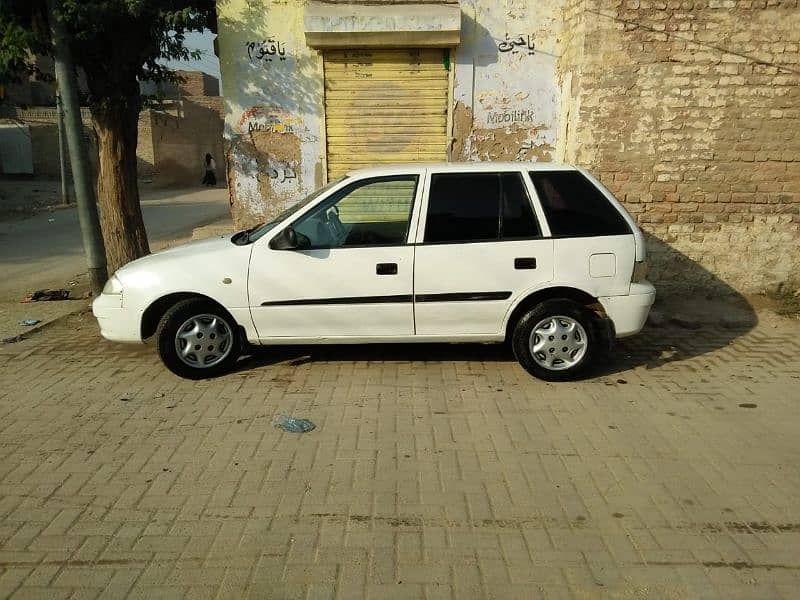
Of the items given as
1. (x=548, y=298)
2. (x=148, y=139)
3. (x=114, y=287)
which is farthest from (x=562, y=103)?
(x=148, y=139)

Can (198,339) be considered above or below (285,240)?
below

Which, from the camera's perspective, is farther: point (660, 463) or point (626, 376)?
point (626, 376)

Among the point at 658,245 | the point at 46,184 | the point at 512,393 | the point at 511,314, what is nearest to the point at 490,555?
the point at 512,393

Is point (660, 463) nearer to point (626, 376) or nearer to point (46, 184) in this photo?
point (626, 376)

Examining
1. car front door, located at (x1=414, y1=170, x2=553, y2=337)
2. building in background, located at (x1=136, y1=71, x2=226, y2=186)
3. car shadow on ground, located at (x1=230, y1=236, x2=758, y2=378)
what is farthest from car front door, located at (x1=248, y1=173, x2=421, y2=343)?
building in background, located at (x1=136, y1=71, x2=226, y2=186)

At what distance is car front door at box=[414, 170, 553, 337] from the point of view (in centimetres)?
494

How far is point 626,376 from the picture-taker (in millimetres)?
5250

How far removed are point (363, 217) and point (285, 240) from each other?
2.12 ft

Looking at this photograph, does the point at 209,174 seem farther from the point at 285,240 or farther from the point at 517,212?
the point at 517,212

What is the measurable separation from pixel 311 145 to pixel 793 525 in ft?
22.6

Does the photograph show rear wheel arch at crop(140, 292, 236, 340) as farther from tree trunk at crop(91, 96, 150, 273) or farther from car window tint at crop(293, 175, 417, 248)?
tree trunk at crop(91, 96, 150, 273)

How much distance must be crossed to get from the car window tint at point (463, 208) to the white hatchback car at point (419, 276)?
11mm

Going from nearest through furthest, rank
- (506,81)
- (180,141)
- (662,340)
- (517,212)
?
(517,212)
(662,340)
(506,81)
(180,141)

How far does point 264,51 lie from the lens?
818cm
